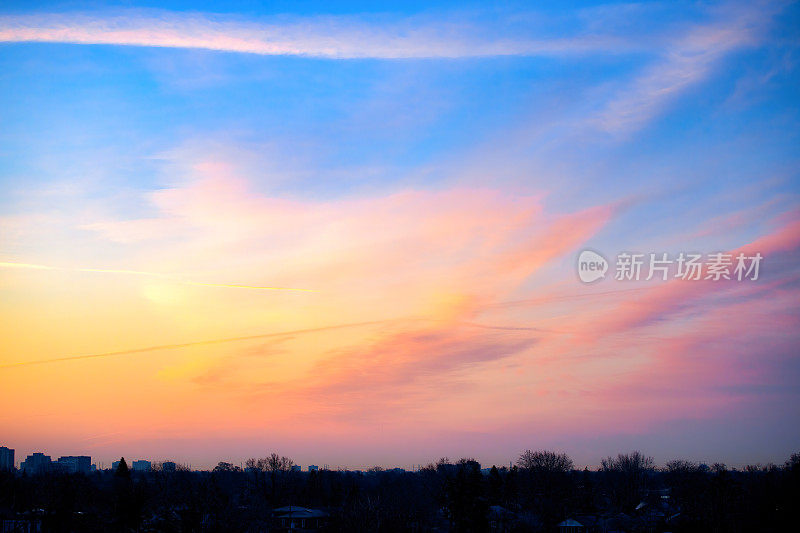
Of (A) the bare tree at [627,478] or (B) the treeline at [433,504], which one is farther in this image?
(A) the bare tree at [627,478]

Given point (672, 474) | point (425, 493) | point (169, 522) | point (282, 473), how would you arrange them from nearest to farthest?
point (169, 522) < point (425, 493) < point (282, 473) < point (672, 474)

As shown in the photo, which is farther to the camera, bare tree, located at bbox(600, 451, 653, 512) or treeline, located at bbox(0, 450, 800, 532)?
bare tree, located at bbox(600, 451, 653, 512)

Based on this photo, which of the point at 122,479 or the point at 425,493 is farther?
the point at 425,493

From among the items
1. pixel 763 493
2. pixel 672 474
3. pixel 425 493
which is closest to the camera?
pixel 763 493

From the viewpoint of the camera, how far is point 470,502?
64062mm

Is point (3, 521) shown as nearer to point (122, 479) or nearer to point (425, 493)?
point (122, 479)

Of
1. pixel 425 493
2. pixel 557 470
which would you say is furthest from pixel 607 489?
pixel 425 493

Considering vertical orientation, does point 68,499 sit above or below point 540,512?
above

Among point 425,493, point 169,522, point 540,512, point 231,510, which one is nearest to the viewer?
point 169,522

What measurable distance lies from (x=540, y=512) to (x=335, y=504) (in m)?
27.5

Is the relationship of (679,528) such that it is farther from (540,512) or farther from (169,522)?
(169,522)

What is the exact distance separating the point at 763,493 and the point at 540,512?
28862 millimetres

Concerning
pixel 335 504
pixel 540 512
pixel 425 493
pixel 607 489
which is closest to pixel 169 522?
pixel 335 504

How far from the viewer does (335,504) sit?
3809 inches
